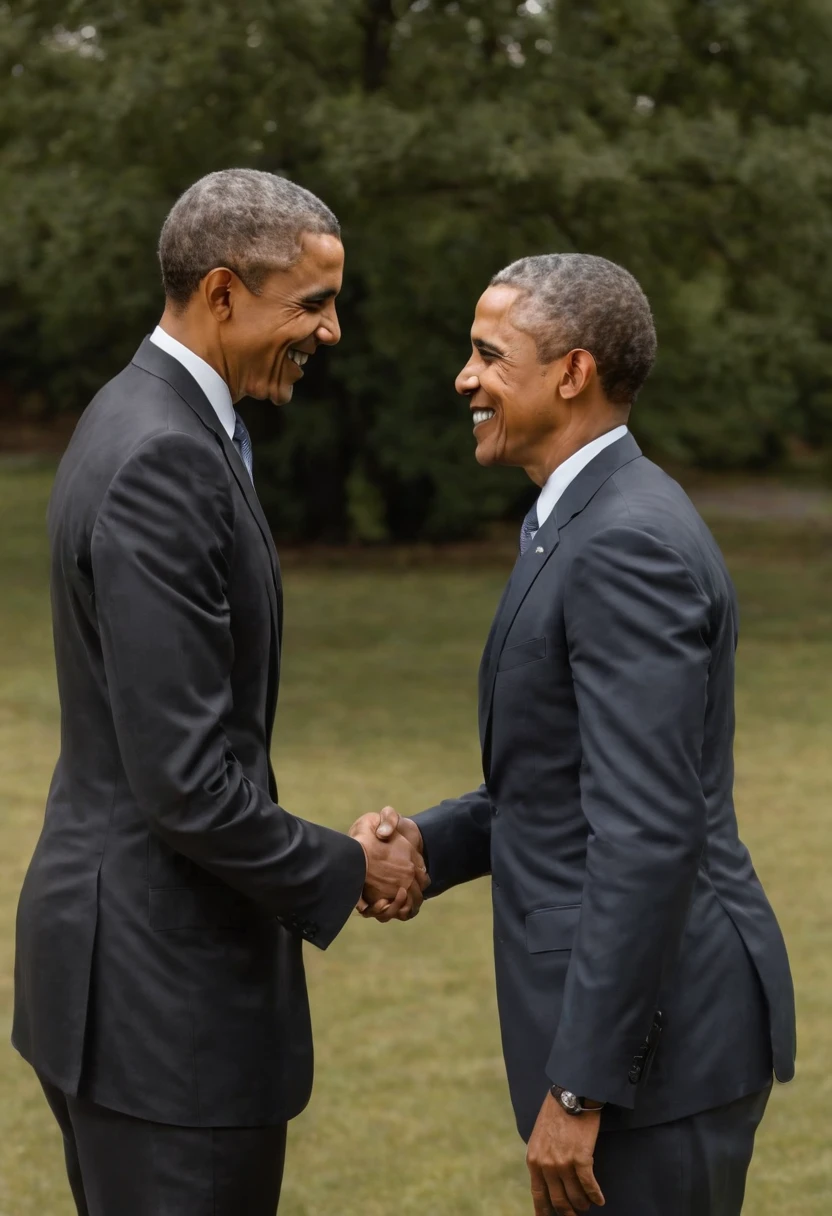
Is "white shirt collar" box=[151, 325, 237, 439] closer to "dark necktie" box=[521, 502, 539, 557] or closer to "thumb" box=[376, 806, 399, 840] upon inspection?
"dark necktie" box=[521, 502, 539, 557]

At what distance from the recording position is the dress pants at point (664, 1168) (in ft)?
9.04

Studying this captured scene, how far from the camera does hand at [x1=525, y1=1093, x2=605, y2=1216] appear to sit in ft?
8.77

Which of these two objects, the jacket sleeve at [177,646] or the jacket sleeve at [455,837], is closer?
the jacket sleeve at [177,646]

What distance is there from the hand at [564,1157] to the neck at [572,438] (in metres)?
1.00

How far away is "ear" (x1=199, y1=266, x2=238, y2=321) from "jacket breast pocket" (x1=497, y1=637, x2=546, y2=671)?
704mm

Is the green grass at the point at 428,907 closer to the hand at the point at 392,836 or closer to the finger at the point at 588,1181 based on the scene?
the hand at the point at 392,836

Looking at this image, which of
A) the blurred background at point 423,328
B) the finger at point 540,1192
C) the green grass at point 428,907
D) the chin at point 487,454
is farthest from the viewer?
the blurred background at point 423,328

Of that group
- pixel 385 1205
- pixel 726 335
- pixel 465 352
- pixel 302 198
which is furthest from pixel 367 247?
pixel 302 198

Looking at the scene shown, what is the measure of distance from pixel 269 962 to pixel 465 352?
18.4 m

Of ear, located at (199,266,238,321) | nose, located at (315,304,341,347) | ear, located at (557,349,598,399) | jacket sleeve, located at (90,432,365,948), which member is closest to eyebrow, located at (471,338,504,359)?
ear, located at (557,349,598,399)

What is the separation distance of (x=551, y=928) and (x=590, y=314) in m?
0.98

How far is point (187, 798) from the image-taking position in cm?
267

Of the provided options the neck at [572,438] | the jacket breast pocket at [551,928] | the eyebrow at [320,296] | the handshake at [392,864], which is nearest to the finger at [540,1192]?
the jacket breast pocket at [551,928]

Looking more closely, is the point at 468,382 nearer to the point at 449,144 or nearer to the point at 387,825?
the point at 387,825
